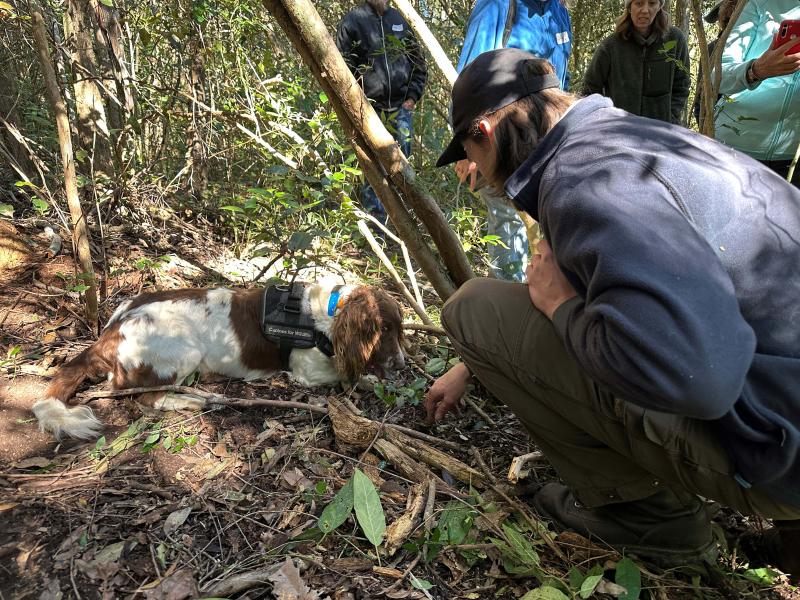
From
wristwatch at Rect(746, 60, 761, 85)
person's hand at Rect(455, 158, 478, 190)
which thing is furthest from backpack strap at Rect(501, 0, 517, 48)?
person's hand at Rect(455, 158, 478, 190)

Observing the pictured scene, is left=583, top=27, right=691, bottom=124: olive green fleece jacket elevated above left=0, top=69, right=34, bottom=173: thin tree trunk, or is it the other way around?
left=0, top=69, right=34, bottom=173: thin tree trunk

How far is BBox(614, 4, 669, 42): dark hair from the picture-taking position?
4.46m

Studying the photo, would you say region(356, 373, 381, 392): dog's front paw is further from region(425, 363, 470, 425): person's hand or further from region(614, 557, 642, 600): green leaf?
region(614, 557, 642, 600): green leaf

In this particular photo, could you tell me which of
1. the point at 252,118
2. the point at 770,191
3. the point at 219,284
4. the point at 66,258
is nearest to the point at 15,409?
the point at 66,258

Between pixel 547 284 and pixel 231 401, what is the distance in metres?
2.04

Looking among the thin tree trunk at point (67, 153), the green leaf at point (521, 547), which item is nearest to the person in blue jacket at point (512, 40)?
the green leaf at point (521, 547)

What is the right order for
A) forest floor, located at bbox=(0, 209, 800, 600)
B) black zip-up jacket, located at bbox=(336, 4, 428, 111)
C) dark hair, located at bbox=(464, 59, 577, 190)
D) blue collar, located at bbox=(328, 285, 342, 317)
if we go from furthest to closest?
black zip-up jacket, located at bbox=(336, 4, 428, 111) < blue collar, located at bbox=(328, 285, 342, 317) < forest floor, located at bbox=(0, 209, 800, 600) < dark hair, located at bbox=(464, 59, 577, 190)

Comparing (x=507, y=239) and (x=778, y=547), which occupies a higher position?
(x=507, y=239)

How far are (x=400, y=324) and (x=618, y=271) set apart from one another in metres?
2.56

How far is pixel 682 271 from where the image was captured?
1.18 metres

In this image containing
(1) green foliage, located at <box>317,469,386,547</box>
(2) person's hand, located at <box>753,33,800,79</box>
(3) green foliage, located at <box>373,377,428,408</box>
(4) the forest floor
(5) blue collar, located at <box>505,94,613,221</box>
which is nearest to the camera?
(5) blue collar, located at <box>505,94,613,221</box>

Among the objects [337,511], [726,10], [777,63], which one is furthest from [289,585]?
[726,10]

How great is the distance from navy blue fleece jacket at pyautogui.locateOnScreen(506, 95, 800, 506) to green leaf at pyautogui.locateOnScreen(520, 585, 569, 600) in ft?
2.43

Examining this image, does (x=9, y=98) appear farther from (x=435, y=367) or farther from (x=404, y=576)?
(x=404, y=576)
